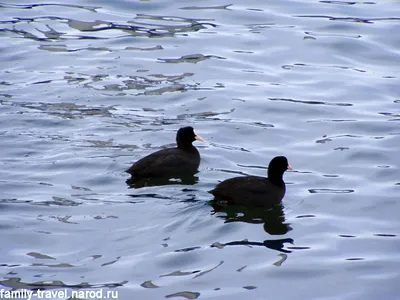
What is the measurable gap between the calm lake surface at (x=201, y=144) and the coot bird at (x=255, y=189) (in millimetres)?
179

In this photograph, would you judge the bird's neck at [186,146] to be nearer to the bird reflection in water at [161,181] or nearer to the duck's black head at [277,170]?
the bird reflection in water at [161,181]

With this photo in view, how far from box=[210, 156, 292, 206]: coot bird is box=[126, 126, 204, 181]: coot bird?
3.62 ft

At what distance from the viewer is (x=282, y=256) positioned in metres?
10.2

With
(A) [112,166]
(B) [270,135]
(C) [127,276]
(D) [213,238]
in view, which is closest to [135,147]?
(A) [112,166]

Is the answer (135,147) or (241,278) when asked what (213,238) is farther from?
(135,147)

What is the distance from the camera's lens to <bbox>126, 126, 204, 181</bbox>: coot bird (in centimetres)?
1231

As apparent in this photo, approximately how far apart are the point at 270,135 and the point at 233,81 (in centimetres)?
295

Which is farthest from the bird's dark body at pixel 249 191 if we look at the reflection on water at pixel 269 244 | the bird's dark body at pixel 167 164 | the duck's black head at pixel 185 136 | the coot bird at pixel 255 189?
the duck's black head at pixel 185 136

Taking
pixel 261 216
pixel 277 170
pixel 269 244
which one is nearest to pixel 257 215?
pixel 261 216

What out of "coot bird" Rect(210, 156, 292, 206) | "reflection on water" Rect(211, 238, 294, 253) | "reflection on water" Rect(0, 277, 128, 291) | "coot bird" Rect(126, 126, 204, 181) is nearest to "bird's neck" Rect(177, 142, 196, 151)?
"coot bird" Rect(126, 126, 204, 181)

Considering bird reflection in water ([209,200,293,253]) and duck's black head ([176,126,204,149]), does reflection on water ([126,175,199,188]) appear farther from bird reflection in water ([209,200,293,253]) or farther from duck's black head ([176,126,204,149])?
bird reflection in water ([209,200,293,253])

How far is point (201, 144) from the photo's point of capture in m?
14.2

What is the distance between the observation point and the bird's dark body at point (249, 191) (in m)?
11.4

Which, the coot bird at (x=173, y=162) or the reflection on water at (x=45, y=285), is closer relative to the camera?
the reflection on water at (x=45, y=285)
